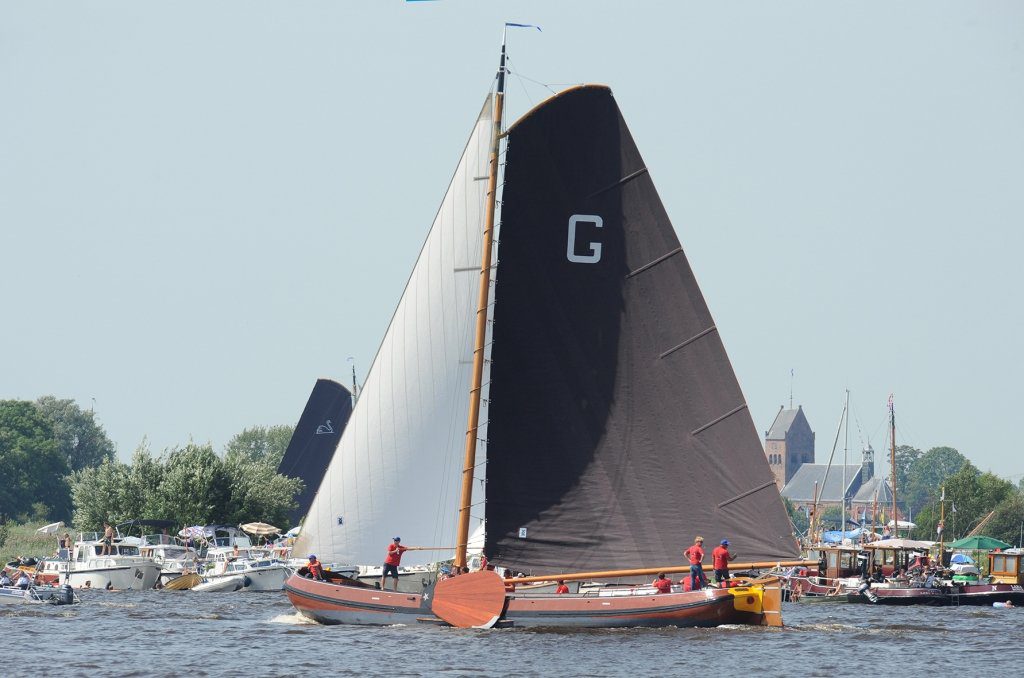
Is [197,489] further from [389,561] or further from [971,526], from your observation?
[971,526]

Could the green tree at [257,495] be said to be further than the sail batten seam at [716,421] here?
Yes

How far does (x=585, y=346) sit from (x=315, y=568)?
10.9 meters

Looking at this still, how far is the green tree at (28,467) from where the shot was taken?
174 meters

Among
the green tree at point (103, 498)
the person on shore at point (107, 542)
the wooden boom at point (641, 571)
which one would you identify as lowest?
the wooden boom at point (641, 571)

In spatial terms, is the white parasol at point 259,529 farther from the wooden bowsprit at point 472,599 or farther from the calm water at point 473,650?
the wooden bowsprit at point 472,599

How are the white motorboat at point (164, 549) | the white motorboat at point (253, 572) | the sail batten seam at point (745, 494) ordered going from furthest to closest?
the white motorboat at point (164, 549) → the white motorboat at point (253, 572) → the sail batten seam at point (745, 494)

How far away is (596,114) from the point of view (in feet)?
145

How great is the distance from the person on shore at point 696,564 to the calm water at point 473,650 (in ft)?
4.28

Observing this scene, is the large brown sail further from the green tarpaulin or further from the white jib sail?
the green tarpaulin

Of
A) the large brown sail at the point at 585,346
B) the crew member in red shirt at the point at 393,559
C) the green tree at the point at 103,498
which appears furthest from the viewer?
the green tree at the point at 103,498

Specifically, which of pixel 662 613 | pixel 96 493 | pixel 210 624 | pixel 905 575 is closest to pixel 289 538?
pixel 96 493

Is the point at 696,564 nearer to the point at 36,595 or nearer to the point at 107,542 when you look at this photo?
the point at 36,595

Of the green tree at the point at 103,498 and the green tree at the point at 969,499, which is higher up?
the green tree at the point at 969,499

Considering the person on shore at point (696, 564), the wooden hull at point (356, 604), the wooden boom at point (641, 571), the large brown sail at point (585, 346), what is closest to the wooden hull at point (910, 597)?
the wooden boom at point (641, 571)
